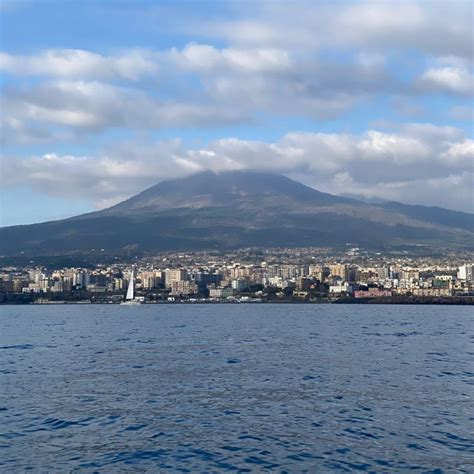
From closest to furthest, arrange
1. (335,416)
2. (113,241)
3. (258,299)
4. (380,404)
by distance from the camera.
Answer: (335,416) < (380,404) < (258,299) < (113,241)

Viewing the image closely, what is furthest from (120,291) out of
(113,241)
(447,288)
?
(113,241)

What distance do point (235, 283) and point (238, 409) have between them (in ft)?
363

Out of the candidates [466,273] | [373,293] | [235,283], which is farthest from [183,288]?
[466,273]

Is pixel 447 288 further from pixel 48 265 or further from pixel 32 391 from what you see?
pixel 32 391

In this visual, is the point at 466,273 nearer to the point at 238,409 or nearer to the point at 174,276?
the point at 174,276

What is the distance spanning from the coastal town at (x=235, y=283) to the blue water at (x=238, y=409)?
268ft

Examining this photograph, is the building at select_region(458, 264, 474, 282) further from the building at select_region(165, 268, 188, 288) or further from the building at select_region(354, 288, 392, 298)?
the building at select_region(165, 268, 188, 288)

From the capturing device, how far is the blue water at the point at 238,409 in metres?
14.1

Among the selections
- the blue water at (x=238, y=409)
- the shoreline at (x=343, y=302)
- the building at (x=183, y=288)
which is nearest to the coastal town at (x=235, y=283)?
the building at (x=183, y=288)

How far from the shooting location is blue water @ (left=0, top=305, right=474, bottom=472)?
1405cm

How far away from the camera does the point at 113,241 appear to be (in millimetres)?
199125

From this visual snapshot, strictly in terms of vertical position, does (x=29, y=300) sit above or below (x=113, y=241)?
below

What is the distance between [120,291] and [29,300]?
1487cm

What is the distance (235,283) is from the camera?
129 m
